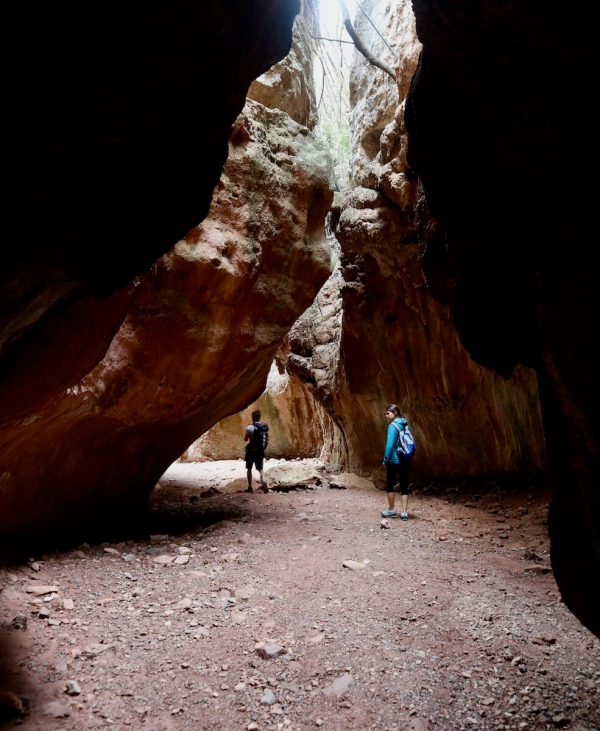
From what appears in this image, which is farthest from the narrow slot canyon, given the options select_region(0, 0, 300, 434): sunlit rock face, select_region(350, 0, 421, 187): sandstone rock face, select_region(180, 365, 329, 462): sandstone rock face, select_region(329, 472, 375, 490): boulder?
select_region(180, 365, 329, 462): sandstone rock face

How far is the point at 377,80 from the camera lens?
11.0 m

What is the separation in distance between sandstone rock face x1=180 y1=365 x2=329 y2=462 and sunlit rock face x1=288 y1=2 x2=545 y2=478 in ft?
22.9

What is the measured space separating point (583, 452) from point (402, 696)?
1.85m

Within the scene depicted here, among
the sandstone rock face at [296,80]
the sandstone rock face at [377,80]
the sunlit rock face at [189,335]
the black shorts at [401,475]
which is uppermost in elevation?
the sandstone rock face at [377,80]

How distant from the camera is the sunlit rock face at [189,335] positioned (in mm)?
5625

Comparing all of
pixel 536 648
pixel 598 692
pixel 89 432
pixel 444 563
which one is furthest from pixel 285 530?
pixel 598 692

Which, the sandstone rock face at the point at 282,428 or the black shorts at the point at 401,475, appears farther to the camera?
the sandstone rock face at the point at 282,428

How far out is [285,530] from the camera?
270 inches

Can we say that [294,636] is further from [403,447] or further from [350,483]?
[350,483]

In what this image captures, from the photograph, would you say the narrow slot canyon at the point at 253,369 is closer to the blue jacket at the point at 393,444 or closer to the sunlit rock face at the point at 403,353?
the blue jacket at the point at 393,444

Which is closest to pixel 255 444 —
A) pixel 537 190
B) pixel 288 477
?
pixel 288 477

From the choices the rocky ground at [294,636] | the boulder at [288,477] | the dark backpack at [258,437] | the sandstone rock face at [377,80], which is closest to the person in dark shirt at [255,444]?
the dark backpack at [258,437]

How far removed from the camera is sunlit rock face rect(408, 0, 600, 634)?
210 centimetres

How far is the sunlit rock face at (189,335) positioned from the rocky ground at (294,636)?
2.96ft
